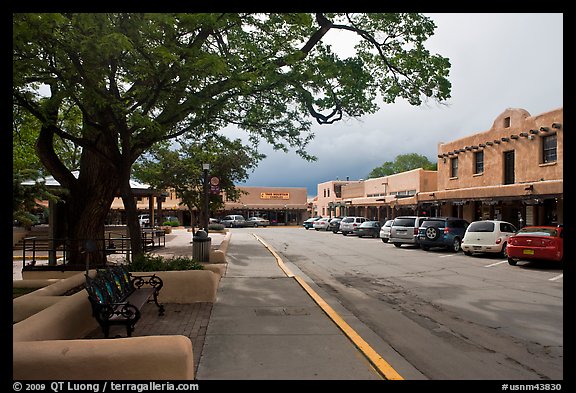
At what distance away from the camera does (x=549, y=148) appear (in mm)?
22250

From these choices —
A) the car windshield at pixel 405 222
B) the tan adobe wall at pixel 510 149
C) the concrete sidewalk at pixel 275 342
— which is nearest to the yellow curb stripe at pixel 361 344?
the concrete sidewalk at pixel 275 342

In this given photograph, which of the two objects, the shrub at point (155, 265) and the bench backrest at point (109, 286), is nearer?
the bench backrest at point (109, 286)

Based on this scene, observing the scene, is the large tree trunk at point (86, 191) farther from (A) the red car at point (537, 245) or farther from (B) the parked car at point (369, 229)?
(B) the parked car at point (369, 229)

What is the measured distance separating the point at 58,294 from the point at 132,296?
185 centimetres

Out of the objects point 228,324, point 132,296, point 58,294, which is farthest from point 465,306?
point 58,294

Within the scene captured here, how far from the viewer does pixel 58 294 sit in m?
7.86

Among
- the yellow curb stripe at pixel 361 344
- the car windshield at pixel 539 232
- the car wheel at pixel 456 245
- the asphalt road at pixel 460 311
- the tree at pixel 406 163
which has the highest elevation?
the tree at pixel 406 163

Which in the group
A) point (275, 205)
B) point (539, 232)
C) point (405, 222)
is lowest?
point (539, 232)

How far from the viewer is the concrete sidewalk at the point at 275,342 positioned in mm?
4812

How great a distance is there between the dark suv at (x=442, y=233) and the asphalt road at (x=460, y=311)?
4357 millimetres

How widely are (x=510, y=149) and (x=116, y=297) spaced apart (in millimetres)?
24402

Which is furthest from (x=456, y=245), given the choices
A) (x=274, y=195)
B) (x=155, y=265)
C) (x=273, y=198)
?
(x=274, y=195)

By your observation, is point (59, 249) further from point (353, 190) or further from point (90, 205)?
point (353, 190)
